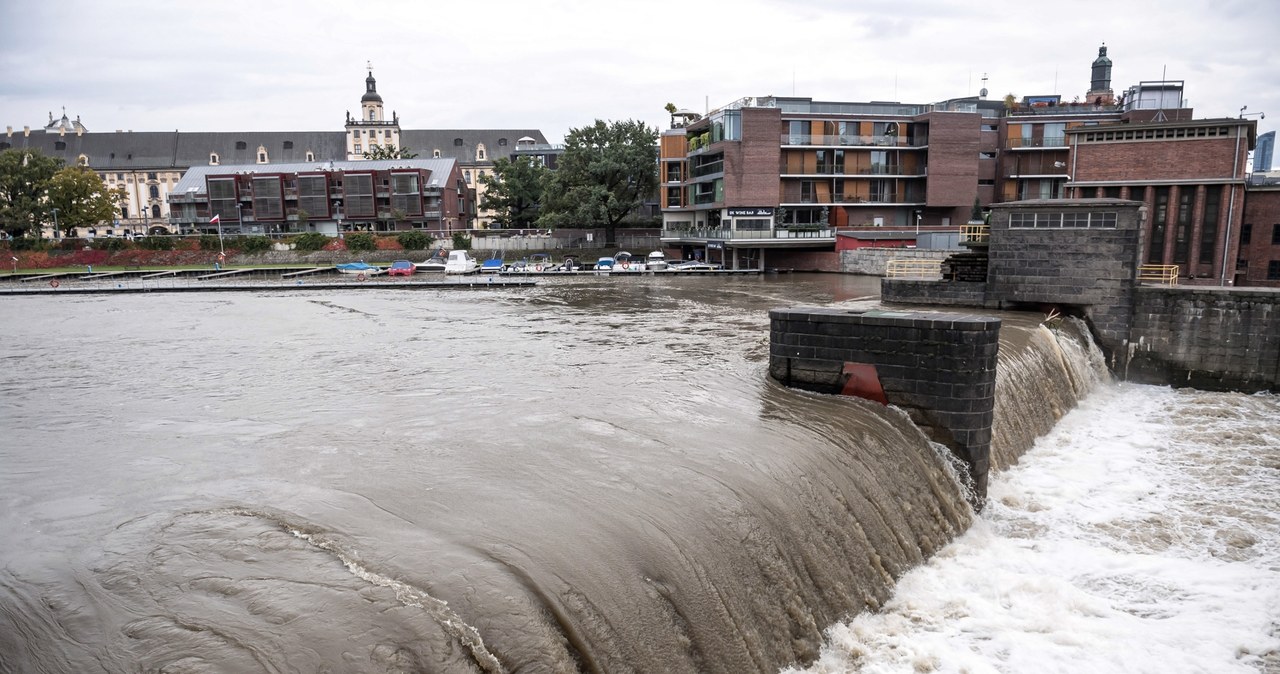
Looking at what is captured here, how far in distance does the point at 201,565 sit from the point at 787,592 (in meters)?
6.47

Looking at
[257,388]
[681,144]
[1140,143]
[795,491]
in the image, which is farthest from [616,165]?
[795,491]

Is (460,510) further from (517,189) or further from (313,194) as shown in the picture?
(313,194)

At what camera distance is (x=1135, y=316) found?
27375 millimetres

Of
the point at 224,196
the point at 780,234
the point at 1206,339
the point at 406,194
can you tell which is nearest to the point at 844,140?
the point at 780,234

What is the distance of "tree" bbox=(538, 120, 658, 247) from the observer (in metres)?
72.7

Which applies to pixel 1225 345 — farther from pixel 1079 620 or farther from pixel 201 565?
pixel 201 565

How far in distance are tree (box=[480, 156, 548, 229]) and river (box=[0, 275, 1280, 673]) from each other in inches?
2750

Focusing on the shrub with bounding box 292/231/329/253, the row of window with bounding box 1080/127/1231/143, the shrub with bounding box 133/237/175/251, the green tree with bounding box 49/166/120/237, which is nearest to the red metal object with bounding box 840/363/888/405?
the row of window with bounding box 1080/127/1231/143

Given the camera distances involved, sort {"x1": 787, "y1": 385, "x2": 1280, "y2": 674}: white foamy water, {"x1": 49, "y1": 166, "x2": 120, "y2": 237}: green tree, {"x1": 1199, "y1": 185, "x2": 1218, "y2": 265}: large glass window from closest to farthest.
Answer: {"x1": 787, "y1": 385, "x2": 1280, "y2": 674}: white foamy water < {"x1": 1199, "y1": 185, "x2": 1218, "y2": 265}: large glass window < {"x1": 49, "y1": 166, "x2": 120, "y2": 237}: green tree

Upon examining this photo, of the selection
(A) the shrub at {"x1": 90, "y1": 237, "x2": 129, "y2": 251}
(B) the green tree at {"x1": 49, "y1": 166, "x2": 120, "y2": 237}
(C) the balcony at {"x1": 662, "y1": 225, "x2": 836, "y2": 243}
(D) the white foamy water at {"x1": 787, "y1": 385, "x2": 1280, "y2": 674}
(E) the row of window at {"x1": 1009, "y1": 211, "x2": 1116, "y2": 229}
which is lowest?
(D) the white foamy water at {"x1": 787, "y1": 385, "x2": 1280, "y2": 674}

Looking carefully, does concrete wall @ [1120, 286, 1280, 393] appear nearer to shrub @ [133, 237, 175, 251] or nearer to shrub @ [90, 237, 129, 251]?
shrub @ [133, 237, 175, 251]

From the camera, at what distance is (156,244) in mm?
79000

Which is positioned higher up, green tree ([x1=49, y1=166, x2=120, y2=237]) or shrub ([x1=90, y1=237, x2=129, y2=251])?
green tree ([x1=49, y1=166, x2=120, y2=237])

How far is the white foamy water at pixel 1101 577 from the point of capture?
980 centimetres
